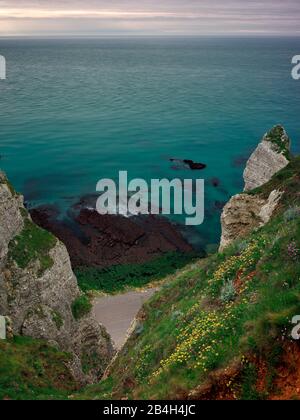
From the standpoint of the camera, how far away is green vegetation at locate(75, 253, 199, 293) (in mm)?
57656

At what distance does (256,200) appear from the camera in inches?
1420

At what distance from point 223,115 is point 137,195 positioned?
74298mm

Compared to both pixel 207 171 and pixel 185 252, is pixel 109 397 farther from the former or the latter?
pixel 207 171

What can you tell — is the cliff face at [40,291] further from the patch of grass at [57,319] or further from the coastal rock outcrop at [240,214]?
the coastal rock outcrop at [240,214]

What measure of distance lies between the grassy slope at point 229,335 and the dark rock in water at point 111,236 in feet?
134

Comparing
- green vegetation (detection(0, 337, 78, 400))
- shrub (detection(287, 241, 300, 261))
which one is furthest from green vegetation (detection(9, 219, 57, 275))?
shrub (detection(287, 241, 300, 261))

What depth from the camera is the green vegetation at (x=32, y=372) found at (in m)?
23.2

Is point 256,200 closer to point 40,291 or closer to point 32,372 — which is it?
point 40,291

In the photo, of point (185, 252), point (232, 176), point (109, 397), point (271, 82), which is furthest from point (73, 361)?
point (271, 82)

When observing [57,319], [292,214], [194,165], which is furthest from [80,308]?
[194,165]

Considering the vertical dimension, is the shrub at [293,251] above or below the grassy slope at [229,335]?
above

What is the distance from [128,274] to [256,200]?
28.5 m

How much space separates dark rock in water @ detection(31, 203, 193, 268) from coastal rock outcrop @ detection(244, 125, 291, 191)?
16938mm

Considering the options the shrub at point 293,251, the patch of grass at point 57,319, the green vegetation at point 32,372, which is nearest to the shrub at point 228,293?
the shrub at point 293,251
